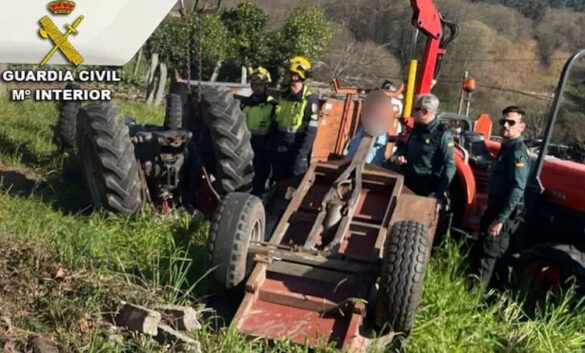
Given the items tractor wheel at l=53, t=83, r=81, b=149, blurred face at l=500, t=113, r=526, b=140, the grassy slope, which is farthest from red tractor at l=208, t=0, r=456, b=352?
tractor wheel at l=53, t=83, r=81, b=149

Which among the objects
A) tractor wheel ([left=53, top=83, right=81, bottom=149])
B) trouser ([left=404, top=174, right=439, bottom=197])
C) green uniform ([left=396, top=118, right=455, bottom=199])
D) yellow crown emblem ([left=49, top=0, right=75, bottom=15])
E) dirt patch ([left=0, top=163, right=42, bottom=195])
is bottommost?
dirt patch ([left=0, top=163, right=42, bottom=195])

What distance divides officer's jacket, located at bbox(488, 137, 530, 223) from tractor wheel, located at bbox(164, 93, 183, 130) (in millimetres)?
4216

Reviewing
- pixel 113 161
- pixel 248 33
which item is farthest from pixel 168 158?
pixel 248 33

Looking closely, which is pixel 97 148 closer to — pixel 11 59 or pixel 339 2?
pixel 11 59

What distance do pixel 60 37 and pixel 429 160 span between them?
4057 mm

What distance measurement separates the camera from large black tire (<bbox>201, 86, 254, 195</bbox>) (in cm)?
691

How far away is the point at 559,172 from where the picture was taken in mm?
6270

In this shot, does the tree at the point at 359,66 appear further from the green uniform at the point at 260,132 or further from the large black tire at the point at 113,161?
the large black tire at the point at 113,161

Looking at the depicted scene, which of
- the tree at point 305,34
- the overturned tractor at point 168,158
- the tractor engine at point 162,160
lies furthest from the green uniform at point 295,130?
the tree at point 305,34

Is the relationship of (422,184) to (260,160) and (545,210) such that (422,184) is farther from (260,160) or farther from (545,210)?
(260,160)

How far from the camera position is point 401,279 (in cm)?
465

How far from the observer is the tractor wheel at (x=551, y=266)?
221 inches

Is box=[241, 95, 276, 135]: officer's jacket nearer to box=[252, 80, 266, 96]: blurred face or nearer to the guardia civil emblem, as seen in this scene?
box=[252, 80, 266, 96]: blurred face

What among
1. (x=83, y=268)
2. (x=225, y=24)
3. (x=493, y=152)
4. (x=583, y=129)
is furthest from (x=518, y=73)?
(x=83, y=268)
